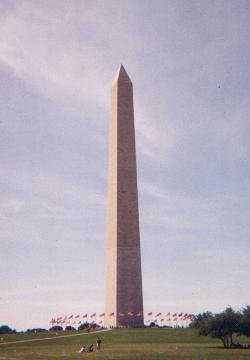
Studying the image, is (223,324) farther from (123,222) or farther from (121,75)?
(121,75)

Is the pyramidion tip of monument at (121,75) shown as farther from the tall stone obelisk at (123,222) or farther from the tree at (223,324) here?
the tree at (223,324)

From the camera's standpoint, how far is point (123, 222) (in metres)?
67.9

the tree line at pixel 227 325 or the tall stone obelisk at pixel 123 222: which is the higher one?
the tall stone obelisk at pixel 123 222

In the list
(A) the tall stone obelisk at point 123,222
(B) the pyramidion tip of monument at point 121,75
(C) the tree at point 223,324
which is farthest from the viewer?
(B) the pyramidion tip of monument at point 121,75

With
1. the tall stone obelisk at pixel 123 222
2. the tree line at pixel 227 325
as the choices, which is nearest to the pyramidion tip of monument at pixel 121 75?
the tall stone obelisk at pixel 123 222

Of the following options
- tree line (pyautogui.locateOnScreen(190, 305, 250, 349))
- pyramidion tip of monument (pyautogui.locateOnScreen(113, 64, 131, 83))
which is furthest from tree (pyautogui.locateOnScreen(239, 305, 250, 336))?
pyramidion tip of monument (pyautogui.locateOnScreen(113, 64, 131, 83))

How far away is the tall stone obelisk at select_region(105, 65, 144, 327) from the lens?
6625cm

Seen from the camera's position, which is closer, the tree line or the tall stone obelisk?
the tree line

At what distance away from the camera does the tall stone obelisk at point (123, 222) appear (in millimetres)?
66250

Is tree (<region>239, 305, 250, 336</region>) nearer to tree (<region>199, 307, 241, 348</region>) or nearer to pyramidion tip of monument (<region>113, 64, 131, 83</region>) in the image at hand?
tree (<region>199, 307, 241, 348</region>)

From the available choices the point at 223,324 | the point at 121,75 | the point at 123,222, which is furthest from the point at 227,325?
the point at 121,75

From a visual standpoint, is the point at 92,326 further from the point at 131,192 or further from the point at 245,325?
the point at 245,325

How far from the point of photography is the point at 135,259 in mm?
67750

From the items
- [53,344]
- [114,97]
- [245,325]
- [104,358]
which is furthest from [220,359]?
[114,97]
